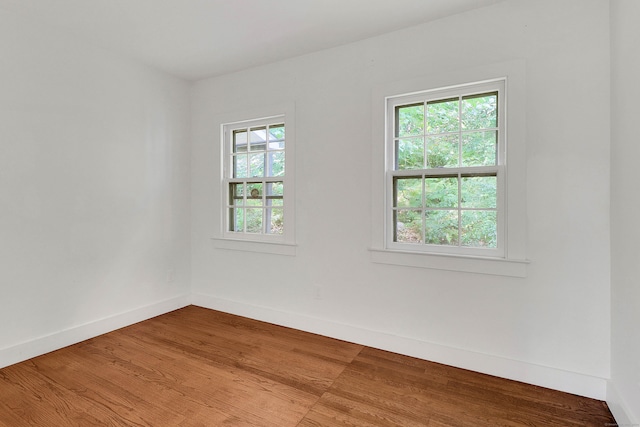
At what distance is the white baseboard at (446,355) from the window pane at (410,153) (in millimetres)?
1452

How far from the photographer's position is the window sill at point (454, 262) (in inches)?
86.7

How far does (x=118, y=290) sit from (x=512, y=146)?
371 cm

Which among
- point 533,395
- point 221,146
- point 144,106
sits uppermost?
point 144,106

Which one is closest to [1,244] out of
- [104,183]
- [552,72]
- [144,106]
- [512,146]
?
[104,183]

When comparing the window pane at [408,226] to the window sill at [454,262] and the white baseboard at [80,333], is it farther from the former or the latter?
the white baseboard at [80,333]

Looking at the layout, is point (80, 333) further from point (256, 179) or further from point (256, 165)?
point (256, 165)

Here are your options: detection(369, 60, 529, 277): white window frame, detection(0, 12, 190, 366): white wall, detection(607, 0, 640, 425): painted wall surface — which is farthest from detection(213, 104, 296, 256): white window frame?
detection(607, 0, 640, 425): painted wall surface

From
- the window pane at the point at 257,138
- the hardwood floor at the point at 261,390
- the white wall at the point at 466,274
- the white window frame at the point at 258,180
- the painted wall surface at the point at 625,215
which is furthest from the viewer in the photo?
the window pane at the point at 257,138

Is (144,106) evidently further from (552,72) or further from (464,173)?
(552,72)

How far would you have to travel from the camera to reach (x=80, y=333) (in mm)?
2773

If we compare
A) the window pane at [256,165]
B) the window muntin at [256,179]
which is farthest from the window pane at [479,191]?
the window pane at [256,165]

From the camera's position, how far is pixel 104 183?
295cm

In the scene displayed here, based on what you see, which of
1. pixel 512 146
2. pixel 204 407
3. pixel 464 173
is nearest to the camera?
pixel 204 407

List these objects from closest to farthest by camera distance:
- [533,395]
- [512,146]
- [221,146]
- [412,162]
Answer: [533,395]
[512,146]
[412,162]
[221,146]
